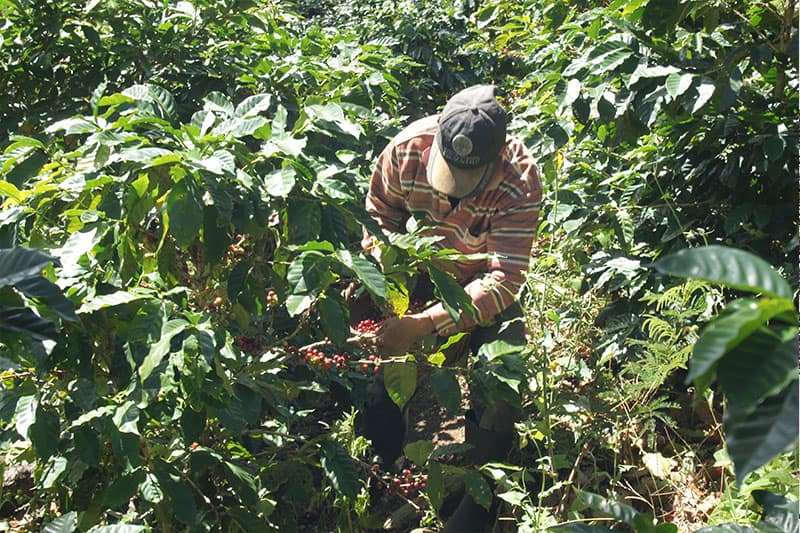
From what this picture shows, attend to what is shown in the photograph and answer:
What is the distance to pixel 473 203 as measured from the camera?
2805mm

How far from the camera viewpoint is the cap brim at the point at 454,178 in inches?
106

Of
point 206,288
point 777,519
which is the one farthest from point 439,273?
point 777,519

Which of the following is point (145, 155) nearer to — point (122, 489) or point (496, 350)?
point (122, 489)

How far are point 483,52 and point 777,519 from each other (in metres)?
5.52

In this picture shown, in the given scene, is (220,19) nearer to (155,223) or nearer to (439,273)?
(155,223)

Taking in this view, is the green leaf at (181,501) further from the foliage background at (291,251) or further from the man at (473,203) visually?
the man at (473,203)

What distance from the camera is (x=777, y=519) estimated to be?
120cm

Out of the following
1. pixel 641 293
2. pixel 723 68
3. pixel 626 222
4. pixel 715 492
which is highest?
pixel 723 68

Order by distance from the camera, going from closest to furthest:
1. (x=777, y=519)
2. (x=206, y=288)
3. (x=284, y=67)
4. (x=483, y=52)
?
1. (x=777, y=519)
2. (x=206, y=288)
3. (x=284, y=67)
4. (x=483, y=52)

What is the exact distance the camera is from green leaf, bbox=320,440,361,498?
7.42 feet

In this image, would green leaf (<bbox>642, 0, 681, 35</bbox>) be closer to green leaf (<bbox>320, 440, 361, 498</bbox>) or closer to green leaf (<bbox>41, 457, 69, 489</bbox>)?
green leaf (<bbox>320, 440, 361, 498</bbox>)

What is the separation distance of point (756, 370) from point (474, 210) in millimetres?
2108

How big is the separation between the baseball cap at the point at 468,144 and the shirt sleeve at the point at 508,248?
0.44 feet

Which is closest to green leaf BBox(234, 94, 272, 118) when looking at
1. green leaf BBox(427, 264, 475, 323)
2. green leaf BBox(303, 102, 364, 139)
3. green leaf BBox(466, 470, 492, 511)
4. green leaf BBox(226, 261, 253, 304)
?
green leaf BBox(303, 102, 364, 139)
